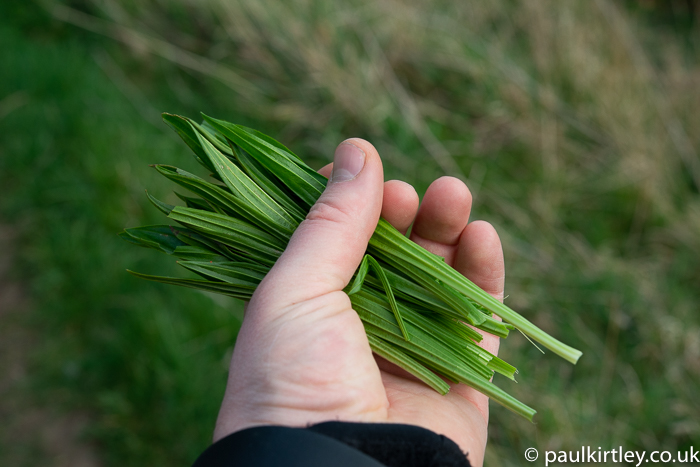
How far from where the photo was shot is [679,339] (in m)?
2.49

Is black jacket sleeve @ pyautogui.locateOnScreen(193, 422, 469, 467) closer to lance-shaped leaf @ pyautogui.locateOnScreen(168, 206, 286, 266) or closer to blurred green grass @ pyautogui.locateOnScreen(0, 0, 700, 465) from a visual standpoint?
lance-shaped leaf @ pyautogui.locateOnScreen(168, 206, 286, 266)

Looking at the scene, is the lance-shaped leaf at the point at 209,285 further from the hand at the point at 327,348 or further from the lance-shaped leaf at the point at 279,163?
the lance-shaped leaf at the point at 279,163

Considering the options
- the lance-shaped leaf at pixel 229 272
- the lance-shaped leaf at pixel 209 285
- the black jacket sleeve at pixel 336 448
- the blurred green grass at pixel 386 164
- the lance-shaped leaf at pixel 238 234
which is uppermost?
the lance-shaped leaf at pixel 238 234

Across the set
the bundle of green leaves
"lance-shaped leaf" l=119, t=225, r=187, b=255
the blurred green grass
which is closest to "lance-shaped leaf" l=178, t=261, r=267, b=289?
the bundle of green leaves

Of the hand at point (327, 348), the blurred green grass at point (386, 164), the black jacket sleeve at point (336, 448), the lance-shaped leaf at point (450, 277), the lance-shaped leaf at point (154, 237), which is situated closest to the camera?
the black jacket sleeve at point (336, 448)

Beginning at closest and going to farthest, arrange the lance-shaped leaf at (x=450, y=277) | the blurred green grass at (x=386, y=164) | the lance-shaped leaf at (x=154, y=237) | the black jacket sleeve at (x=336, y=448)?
the black jacket sleeve at (x=336, y=448) < the lance-shaped leaf at (x=450, y=277) < the lance-shaped leaf at (x=154, y=237) < the blurred green grass at (x=386, y=164)

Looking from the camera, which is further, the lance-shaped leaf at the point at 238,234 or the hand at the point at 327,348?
the lance-shaped leaf at the point at 238,234

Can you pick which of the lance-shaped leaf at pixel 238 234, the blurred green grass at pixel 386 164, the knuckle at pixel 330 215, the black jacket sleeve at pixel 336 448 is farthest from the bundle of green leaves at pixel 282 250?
the blurred green grass at pixel 386 164

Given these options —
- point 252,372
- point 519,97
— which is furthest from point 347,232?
point 519,97

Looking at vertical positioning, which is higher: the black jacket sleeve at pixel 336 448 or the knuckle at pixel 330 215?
the knuckle at pixel 330 215

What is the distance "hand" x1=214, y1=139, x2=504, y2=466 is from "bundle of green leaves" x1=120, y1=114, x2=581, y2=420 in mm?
91

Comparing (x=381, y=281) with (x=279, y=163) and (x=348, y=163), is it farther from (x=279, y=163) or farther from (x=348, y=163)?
(x=279, y=163)

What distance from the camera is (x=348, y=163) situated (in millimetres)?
1401

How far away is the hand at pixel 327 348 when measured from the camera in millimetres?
1168
